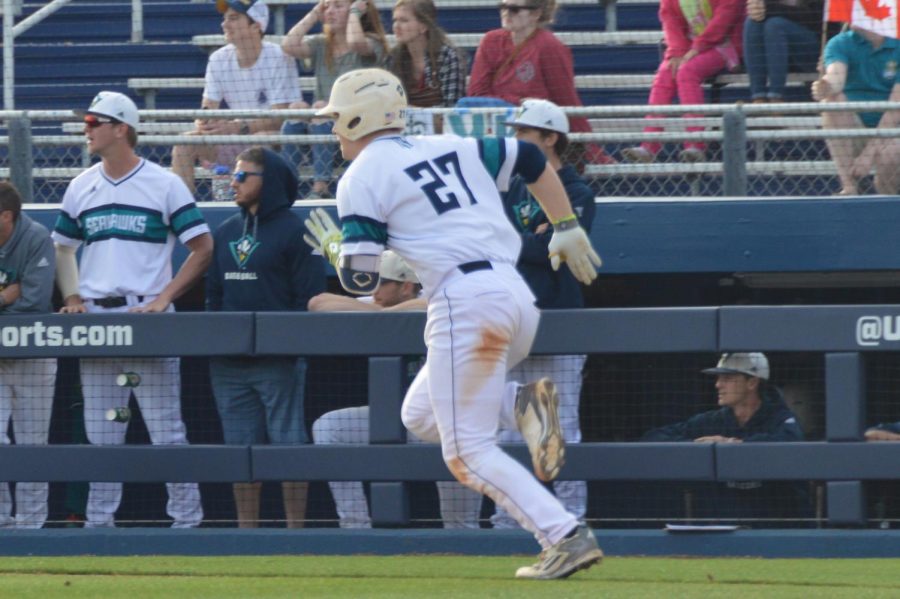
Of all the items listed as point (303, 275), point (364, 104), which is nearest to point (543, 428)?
point (364, 104)

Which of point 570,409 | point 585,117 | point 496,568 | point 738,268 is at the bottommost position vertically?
point 496,568

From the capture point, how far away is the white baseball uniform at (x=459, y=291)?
17.9 feet

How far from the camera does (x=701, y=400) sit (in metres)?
8.28

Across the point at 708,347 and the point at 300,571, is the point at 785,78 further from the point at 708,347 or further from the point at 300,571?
the point at 300,571

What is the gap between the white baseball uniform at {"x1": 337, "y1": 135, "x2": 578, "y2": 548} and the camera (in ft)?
17.9

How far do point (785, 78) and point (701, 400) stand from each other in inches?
78.0

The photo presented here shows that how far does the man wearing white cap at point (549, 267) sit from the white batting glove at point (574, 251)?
3.54ft

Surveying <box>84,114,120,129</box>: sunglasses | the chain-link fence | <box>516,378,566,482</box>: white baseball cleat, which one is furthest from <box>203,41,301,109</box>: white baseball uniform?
<box>516,378,566,482</box>: white baseball cleat

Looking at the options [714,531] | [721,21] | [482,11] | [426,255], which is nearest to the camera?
[426,255]

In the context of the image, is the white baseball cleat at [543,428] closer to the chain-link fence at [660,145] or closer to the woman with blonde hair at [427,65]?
the chain-link fence at [660,145]

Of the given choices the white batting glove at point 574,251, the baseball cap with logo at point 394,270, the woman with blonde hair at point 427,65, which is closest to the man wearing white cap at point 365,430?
the baseball cap with logo at point 394,270

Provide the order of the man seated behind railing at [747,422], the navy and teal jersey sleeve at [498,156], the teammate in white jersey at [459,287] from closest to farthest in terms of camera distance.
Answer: the teammate in white jersey at [459,287] < the navy and teal jersey sleeve at [498,156] < the man seated behind railing at [747,422]

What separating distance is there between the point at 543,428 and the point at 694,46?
14.5 ft

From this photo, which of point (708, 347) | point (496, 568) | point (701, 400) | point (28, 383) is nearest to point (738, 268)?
point (701, 400)
